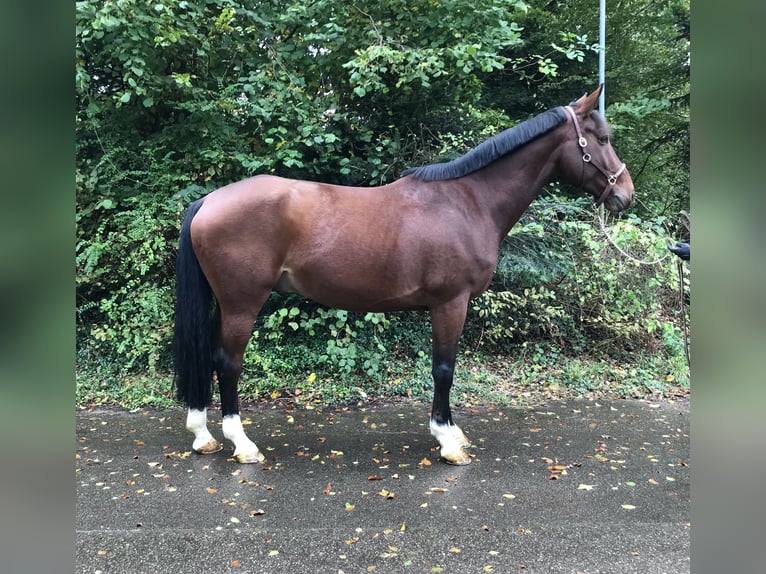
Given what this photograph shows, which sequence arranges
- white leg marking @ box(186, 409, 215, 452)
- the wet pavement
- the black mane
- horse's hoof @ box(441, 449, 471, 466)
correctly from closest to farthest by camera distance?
the wet pavement → horse's hoof @ box(441, 449, 471, 466) → the black mane → white leg marking @ box(186, 409, 215, 452)

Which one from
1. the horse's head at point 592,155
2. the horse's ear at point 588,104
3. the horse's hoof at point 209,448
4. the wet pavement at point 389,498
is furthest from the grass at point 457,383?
the horse's ear at point 588,104

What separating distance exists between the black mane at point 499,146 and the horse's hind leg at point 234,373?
5.39ft

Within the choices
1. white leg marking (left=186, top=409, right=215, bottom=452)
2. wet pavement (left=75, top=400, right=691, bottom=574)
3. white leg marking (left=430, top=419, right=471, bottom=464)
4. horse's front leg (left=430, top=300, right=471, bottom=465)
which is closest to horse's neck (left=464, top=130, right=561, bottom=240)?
horse's front leg (left=430, top=300, right=471, bottom=465)

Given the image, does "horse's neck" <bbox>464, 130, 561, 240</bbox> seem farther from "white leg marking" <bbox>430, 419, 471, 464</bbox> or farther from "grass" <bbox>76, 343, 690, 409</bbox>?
"grass" <bbox>76, 343, 690, 409</bbox>

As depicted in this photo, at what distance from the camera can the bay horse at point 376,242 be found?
3152mm

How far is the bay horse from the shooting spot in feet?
10.3

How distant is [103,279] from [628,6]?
9.71m

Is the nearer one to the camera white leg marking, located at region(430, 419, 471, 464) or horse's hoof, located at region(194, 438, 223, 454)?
white leg marking, located at region(430, 419, 471, 464)

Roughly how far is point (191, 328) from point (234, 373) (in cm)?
43

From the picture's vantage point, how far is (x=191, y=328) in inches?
127

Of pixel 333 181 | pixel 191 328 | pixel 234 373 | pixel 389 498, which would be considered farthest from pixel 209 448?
pixel 333 181

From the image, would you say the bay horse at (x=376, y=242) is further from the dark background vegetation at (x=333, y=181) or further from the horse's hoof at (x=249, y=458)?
the dark background vegetation at (x=333, y=181)

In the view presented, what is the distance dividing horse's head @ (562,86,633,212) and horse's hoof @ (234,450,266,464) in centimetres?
290
